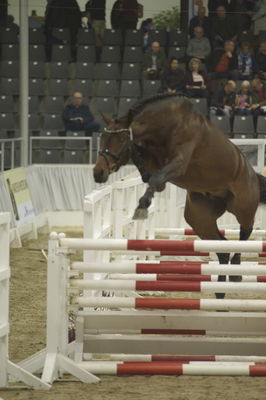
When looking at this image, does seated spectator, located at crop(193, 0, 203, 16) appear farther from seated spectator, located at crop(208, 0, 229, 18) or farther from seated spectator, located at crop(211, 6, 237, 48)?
seated spectator, located at crop(211, 6, 237, 48)

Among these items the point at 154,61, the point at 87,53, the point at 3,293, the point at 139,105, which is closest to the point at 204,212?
the point at 139,105

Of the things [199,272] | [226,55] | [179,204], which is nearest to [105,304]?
[199,272]

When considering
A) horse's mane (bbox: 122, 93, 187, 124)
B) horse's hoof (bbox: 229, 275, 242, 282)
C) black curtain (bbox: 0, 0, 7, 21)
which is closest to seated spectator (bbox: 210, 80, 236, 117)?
black curtain (bbox: 0, 0, 7, 21)

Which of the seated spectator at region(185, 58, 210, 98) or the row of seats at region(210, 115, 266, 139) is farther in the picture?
the seated spectator at region(185, 58, 210, 98)

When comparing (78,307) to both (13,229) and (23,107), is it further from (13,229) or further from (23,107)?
(23,107)

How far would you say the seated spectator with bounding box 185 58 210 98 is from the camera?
60.2 ft

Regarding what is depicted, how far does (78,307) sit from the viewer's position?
21.4ft

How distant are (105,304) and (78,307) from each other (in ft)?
0.71

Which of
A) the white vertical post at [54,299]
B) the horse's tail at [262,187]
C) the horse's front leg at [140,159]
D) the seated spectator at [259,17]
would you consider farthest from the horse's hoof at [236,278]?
the seated spectator at [259,17]

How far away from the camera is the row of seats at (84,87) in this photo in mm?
19234

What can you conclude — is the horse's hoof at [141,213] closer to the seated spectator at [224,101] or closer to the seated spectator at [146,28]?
the seated spectator at [224,101]

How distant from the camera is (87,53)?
65.5ft

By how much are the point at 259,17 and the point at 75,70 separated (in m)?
3.80

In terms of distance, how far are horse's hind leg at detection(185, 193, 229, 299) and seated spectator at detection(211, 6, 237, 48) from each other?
10600 mm
